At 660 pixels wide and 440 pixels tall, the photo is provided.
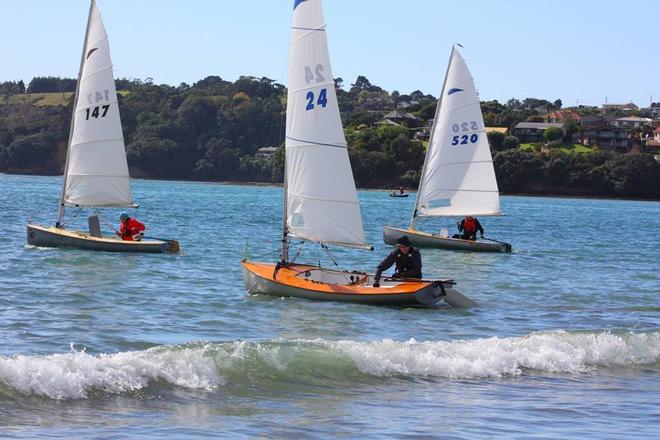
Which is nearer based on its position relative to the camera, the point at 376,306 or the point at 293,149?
the point at 376,306

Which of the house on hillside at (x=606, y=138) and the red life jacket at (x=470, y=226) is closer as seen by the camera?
the red life jacket at (x=470, y=226)

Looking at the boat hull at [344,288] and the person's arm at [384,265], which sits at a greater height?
the person's arm at [384,265]

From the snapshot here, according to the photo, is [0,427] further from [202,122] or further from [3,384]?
[202,122]

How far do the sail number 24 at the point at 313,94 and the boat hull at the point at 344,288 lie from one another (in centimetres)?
320

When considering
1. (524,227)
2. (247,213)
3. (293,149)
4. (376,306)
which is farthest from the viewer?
(247,213)

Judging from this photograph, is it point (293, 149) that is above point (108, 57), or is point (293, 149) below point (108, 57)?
below

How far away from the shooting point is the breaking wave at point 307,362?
44.5 feet

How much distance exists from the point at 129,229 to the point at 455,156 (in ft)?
43.1

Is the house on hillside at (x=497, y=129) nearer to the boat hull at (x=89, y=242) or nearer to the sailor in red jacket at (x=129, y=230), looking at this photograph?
the sailor in red jacket at (x=129, y=230)

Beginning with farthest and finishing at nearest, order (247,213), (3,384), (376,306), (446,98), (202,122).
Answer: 1. (202,122)
2. (247,213)
3. (446,98)
4. (376,306)
5. (3,384)

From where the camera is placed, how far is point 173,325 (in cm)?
1909

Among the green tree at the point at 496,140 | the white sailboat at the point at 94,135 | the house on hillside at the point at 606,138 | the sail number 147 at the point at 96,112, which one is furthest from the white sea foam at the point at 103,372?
the house on hillside at the point at 606,138

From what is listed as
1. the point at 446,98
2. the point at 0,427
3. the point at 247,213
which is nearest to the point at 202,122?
the point at 247,213

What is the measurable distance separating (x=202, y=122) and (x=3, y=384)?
531 ft
